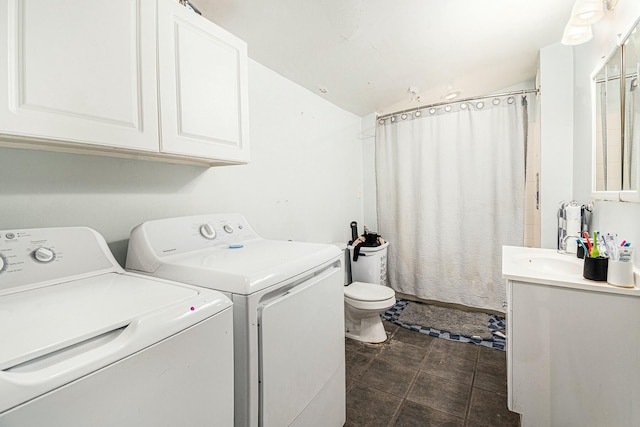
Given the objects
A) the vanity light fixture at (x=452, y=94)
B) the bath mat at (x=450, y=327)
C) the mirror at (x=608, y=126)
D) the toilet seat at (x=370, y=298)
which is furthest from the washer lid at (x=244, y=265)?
the vanity light fixture at (x=452, y=94)

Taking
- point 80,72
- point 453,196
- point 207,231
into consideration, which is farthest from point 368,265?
point 80,72

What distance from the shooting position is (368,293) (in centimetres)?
234

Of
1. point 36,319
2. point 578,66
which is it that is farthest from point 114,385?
point 578,66

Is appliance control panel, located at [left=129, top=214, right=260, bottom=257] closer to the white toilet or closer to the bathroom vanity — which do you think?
the white toilet

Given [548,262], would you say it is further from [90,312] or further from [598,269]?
[90,312]

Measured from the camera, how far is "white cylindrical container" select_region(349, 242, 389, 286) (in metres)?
2.80

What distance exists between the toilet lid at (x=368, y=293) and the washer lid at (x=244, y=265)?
1.02 metres

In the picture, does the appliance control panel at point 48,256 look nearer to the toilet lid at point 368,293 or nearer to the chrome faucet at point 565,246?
the toilet lid at point 368,293

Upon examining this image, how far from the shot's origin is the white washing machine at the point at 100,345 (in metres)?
0.49

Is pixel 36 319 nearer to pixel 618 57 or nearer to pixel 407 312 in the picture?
pixel 618 57

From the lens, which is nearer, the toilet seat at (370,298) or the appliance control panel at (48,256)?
the appliance control panel at (48,256)

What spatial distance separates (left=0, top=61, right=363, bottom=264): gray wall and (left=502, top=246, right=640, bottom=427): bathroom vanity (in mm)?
1518

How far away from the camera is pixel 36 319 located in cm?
65

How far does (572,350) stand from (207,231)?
1734 millimetres
